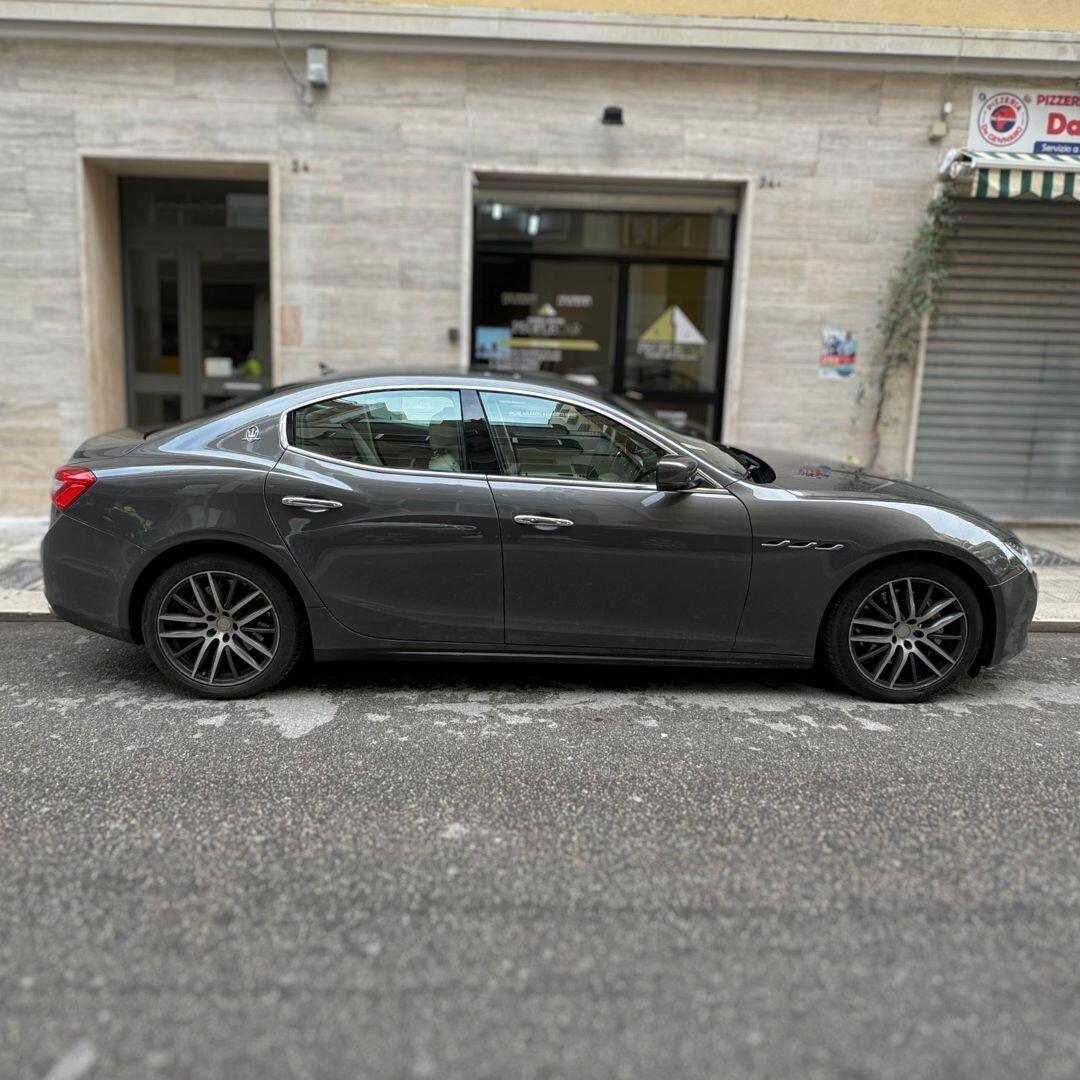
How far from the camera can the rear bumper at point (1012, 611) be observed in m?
4.36

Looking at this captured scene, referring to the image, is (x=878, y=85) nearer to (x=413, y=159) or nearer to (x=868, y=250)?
(x=868, y=250)

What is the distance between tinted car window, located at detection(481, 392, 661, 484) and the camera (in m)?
4.32

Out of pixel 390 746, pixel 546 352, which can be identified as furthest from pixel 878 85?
pixel 390 746

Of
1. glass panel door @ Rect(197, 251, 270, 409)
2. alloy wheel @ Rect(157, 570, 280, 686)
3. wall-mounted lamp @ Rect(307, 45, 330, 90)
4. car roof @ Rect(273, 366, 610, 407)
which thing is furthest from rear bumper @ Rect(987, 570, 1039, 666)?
glass panel door @ Rect(197, 251, 270, 409)

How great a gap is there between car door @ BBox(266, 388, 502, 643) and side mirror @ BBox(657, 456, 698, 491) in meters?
0.78

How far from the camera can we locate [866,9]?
8.03 m

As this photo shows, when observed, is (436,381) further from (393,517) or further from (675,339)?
(675,339)

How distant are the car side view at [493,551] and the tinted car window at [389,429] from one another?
1 centimetres

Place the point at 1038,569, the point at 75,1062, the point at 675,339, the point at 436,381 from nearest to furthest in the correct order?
the point at 75,1062
the point at 436,381
the point at 1038,569
the point at 675,339

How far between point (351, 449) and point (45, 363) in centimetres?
556

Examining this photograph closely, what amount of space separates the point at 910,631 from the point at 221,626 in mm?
3280

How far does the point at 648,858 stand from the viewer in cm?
296

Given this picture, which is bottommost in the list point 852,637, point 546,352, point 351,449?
point 852,637

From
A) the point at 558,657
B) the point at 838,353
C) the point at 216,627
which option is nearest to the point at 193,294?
the point at 216,627
